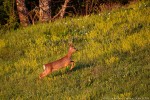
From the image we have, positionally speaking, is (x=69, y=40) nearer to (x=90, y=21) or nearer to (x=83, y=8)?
(x=90, y=21)

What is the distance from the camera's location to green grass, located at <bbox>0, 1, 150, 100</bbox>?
368 inches

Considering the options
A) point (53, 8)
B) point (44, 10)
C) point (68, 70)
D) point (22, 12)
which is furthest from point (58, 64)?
point (53, 8)

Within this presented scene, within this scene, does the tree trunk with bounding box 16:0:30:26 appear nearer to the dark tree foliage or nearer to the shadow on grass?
the dark tree foliage

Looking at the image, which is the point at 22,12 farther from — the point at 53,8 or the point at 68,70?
the point at 68,70

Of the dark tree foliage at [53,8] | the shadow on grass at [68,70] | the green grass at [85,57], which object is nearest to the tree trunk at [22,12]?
the dark tree foliage at [53,8]

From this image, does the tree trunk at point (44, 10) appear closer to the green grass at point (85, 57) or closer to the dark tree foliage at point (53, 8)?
the dark tree foliage at point (53, 8)

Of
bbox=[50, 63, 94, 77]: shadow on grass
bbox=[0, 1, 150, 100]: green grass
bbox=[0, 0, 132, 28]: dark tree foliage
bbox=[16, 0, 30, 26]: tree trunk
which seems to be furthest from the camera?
bbox=[16, 0, 30, 26]: tree trunk

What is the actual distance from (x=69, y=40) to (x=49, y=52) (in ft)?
3.18

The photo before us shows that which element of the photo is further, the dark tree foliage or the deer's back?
the dark tree foliage

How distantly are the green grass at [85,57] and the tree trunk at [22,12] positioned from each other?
1827mm

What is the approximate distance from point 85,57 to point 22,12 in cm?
669

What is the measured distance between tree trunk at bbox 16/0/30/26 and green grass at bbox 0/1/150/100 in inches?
71.9

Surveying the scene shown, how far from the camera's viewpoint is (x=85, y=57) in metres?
11.8

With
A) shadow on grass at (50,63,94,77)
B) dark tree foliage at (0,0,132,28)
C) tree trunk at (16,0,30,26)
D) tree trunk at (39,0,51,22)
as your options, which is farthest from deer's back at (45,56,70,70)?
tree trunk at (16,0,30,26)
